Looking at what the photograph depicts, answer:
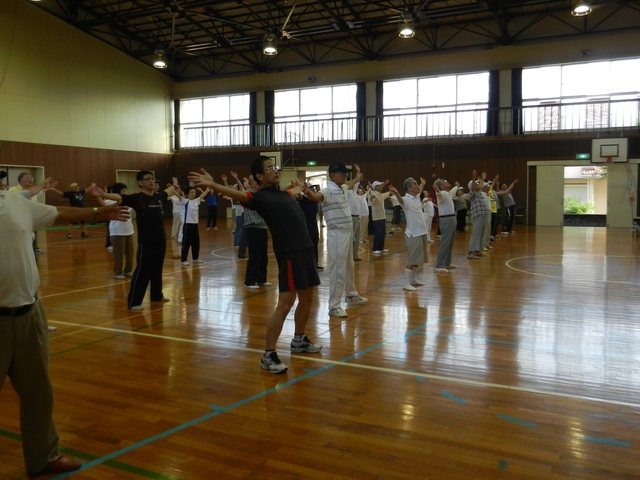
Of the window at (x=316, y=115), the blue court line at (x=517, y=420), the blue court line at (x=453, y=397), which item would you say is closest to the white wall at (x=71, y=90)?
the window at (x=316, y=115)

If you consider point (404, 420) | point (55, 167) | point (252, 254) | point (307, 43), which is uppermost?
point (307, 43)

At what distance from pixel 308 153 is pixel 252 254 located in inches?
661

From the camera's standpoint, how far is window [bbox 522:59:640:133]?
1958 cm

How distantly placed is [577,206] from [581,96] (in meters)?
8.07

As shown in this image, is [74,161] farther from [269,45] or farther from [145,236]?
[145,236]

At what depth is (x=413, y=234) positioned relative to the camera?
8.00 m

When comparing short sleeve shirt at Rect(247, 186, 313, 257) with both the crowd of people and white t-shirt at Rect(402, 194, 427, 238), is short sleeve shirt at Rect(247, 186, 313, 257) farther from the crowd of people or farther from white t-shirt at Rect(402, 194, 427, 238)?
white t-shirt at Rect(402, 194, 427, 238)

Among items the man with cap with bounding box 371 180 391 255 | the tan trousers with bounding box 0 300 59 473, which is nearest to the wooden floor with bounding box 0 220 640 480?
the tan trousers with bounding box 0 300 59 473

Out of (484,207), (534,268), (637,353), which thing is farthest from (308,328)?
(484,207)

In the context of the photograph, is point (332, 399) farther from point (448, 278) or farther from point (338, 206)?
point (448, 278)

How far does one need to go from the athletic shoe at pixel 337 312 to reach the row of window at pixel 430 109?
618 inches

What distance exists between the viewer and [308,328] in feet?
18.9

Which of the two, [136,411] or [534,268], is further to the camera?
[534,268]

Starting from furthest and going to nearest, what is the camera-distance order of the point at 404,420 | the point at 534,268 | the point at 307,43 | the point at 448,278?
the point at 307,43
the point at 534,268
the point at 448,278
the point at 404,420
